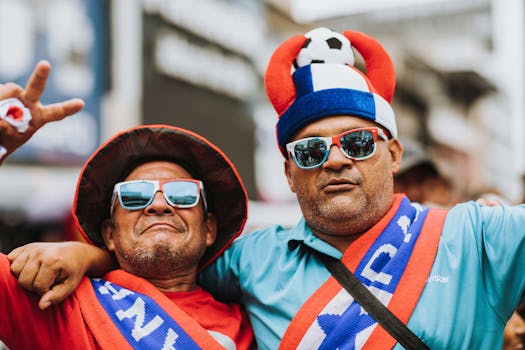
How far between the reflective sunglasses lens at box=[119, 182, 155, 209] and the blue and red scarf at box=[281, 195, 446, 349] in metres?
0.91

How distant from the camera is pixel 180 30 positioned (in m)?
10.2

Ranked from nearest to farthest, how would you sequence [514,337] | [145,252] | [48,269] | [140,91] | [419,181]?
1. [48,269]
2. [145,252]
3. [514,337]
4. [419,181]
5. [140,91]

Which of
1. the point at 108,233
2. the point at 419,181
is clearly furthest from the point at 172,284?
the point at 419,181

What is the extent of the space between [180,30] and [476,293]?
331 inches

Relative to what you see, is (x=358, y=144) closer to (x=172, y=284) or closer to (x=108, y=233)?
(x=172, y=284)

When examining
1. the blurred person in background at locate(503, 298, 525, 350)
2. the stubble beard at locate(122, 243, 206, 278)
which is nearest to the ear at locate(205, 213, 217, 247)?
the stubble beard at locate(122, 243, 206, 278)

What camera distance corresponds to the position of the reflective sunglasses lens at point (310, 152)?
2.83 m

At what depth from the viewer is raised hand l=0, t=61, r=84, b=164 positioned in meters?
2.45

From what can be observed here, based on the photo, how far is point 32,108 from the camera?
99.9 inches

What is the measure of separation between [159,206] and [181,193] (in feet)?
0.42

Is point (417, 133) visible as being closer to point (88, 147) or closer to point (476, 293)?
point (88, 147)

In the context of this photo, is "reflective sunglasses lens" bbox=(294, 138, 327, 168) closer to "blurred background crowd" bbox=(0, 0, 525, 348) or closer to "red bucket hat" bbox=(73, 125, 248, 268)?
"red bucket hat" bbox=(73, 125, 248, 268)

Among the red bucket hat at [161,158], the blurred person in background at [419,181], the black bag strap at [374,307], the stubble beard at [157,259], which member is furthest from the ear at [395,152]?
the blurred person in background at [419,181]

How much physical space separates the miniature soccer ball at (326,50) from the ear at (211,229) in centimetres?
90
